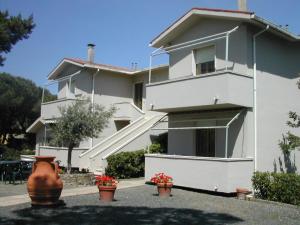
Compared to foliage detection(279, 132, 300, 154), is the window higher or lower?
higher

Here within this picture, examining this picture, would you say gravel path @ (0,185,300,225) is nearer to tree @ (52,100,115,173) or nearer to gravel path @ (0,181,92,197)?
gravel path @ (0,181,92,197)

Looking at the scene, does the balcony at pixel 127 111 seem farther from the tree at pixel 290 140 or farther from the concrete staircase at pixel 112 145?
the tree at pixel 290 140

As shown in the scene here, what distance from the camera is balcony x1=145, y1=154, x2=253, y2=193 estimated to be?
1434 cm

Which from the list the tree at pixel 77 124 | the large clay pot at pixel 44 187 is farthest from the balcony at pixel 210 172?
the large clay pot at pixel 44 187

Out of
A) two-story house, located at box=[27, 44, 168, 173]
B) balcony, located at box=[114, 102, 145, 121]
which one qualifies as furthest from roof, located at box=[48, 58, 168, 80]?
balcony, located at box=[114, 102, 145, 121]

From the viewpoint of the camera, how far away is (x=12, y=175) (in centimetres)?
1894

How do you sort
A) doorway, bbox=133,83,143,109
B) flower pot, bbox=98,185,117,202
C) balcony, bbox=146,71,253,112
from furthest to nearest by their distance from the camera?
doorway, bbox=133,83,143,109 → balcony, bbox=146,71,253,112 → flower pot, bbox=98,185,117,202

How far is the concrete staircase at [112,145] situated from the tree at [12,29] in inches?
268

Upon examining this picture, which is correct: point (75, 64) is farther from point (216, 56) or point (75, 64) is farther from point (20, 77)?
point (20, 77)

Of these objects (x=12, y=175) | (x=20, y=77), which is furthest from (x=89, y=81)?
(x=20, y=77)

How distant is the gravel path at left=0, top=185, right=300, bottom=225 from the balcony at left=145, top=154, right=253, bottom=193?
59 centimetres

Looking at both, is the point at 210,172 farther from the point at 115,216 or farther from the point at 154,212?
the point at 115,216

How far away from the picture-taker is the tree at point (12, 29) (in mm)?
19109

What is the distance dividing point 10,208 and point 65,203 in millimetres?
1616
